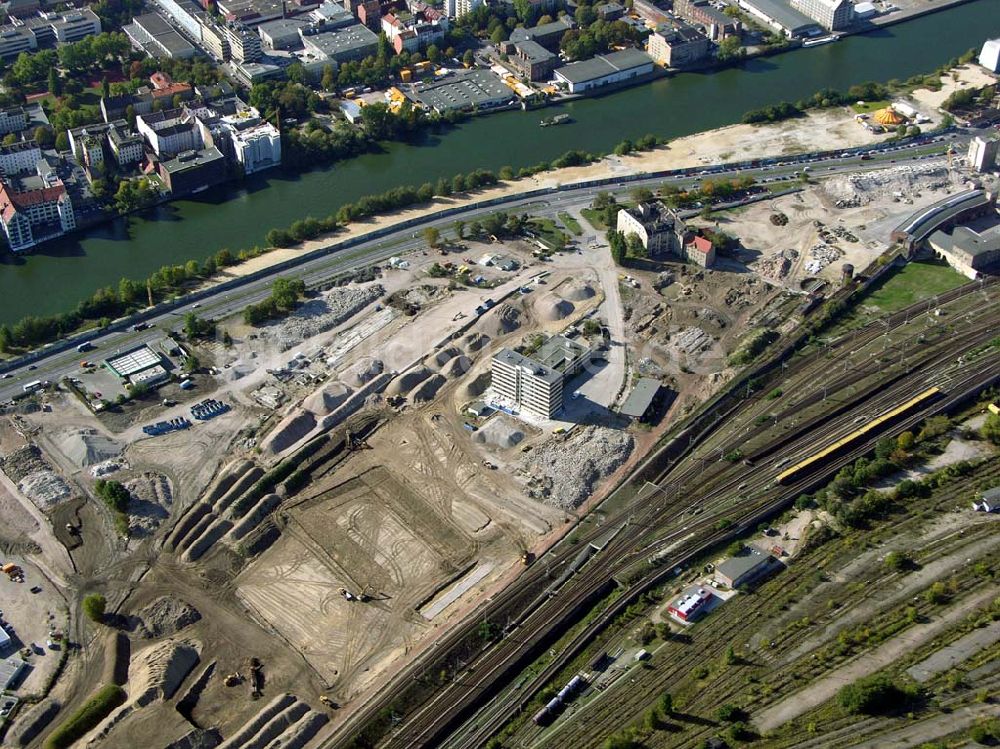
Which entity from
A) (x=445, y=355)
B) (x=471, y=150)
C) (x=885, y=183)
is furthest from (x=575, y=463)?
(x=471, y=150)

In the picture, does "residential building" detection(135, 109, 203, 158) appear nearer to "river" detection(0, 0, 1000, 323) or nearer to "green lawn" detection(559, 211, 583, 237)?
"river" detection(0, 0, 1000, 323)

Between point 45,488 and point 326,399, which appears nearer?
point 45,488

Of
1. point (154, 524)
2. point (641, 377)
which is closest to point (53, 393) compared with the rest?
point (154, 524)

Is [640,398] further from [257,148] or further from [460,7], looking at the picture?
[460,7]

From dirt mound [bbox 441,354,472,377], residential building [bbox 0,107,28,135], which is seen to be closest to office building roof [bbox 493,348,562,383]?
dirt mound [bbox 441,354,472,377]

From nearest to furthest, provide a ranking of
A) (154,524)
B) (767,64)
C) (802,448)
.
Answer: (154,524), (802,448), (767,64)

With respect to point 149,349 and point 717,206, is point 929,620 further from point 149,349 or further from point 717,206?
point 149,349

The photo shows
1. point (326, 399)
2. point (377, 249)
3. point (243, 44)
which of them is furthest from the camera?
point (243, 44)
